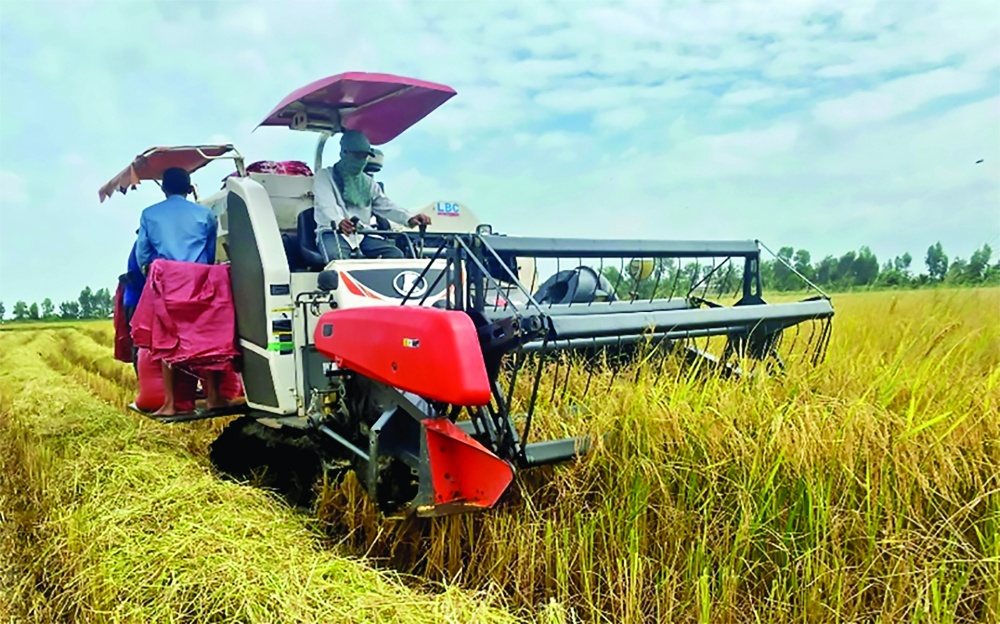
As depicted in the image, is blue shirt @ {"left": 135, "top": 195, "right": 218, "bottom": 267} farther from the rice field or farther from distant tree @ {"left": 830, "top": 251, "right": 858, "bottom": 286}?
distant tree @ {"left": 830, "top": 251, "right": 858, "bottom": 286}

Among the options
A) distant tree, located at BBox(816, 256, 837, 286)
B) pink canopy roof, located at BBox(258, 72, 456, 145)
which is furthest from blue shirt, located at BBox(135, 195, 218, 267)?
distant tree, located at BBox(816, 256, 837, 286)

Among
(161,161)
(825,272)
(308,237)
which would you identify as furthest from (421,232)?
(825,272)

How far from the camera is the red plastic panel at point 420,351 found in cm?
260

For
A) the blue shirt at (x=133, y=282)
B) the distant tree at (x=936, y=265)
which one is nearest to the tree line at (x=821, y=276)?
the distant tree at (x=936, y=265)

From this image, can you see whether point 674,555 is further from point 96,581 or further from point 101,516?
point 101,516

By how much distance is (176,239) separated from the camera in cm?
475

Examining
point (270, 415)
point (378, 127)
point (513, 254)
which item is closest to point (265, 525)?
point (270, 415)

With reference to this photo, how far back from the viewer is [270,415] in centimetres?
434

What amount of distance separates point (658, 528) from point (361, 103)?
3.62m

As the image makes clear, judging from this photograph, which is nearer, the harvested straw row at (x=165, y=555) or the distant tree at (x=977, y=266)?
the harvested straw row at (x=165, y=555)

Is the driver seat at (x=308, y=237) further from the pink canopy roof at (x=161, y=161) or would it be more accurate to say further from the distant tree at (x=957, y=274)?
the distant tree at (x=957, y=274)

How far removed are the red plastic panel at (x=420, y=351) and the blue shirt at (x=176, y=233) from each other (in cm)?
189

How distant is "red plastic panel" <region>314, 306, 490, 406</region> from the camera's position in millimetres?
2600

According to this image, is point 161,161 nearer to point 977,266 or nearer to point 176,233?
point 176,233
